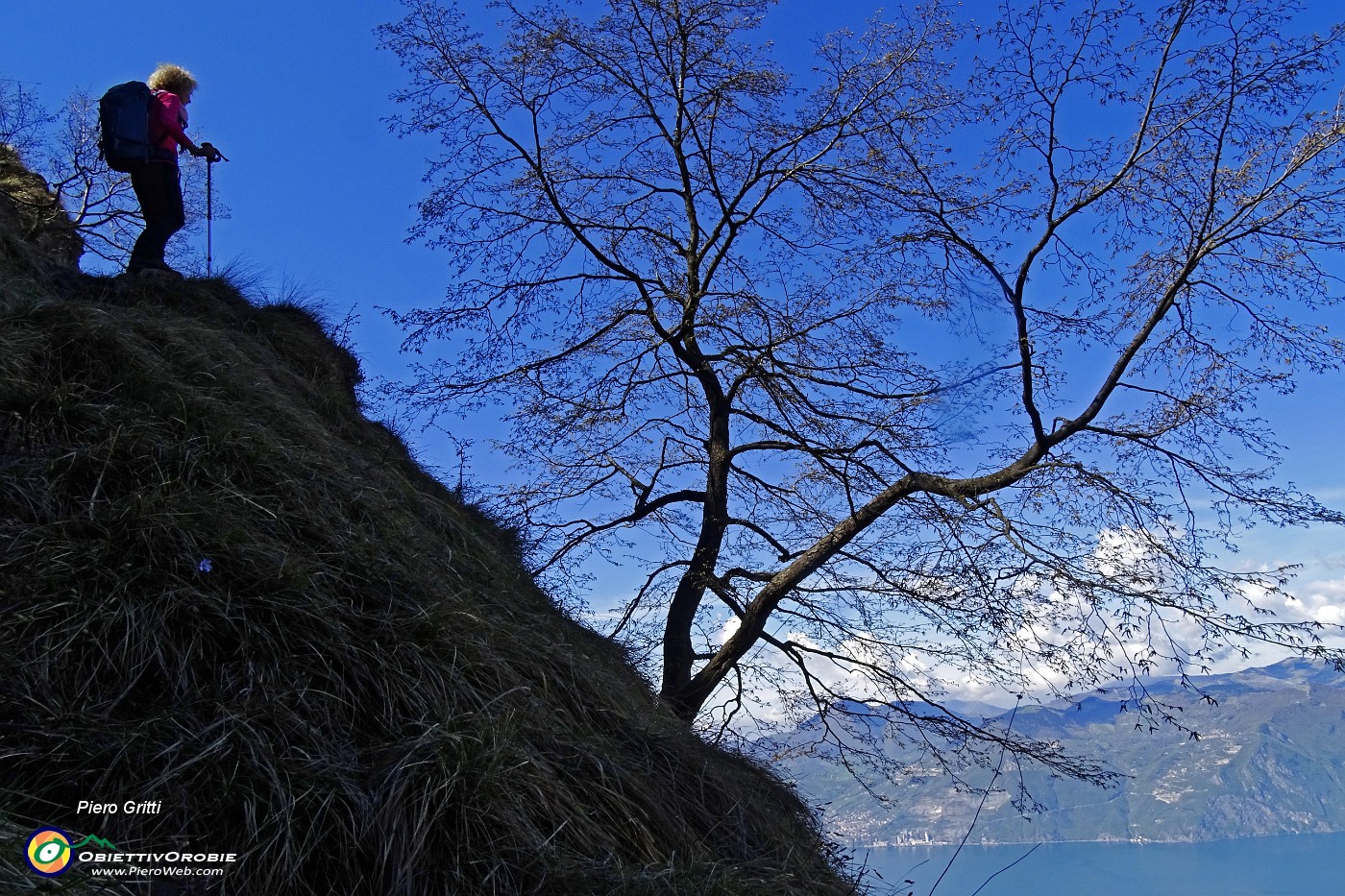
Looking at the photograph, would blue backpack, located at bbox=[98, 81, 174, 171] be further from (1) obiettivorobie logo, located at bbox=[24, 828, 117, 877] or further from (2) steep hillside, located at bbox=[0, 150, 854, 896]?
(1) obiettivorobie logo, located at bbox=[24, 828, 117, 877]

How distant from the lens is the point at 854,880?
4.39 meters

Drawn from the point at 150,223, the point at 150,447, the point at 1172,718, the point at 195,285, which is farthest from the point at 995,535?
the point at 150,223

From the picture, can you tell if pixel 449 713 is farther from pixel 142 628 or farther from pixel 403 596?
pixel 142 628

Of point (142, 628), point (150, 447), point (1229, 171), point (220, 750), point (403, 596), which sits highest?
point (1229, 171)

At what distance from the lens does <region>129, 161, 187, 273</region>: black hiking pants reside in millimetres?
7215

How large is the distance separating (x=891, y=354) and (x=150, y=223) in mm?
6842

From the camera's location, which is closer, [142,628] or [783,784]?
[142,628]

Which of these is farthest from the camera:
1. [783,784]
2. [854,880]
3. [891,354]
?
[891,354]

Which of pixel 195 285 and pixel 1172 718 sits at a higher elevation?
pixel 195 285

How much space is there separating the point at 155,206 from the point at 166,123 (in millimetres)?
714

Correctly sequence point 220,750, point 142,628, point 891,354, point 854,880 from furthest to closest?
point 891,354, point 854,880, point 142,628, point 220,750

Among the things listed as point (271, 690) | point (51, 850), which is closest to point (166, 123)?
point (271, 690)

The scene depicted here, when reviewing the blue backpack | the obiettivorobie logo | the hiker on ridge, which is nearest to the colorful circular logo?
the obiettivorobie logo

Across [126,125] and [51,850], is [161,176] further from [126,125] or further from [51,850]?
[51,850]
